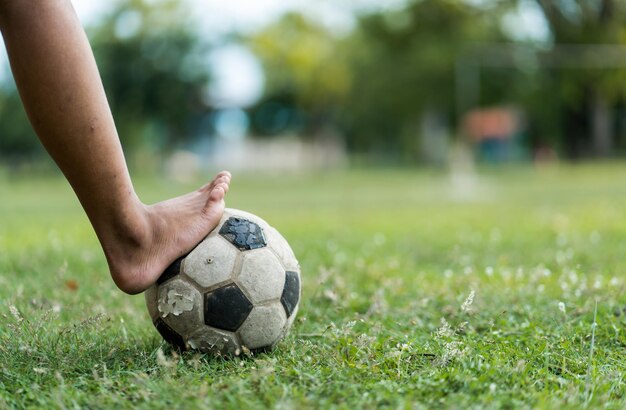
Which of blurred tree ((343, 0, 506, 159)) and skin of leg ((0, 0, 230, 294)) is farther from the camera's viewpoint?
blurred tree ((343, 0, 506, 159))

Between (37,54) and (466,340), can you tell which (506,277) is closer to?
(466,340)

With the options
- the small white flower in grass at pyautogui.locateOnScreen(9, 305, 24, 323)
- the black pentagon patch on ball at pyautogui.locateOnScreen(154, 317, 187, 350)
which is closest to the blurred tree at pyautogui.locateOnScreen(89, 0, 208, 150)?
the small white flower in grass at pyautogui.locateOnScreen(9, 305, 24, 323)

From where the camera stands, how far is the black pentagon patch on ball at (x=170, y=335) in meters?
3.03

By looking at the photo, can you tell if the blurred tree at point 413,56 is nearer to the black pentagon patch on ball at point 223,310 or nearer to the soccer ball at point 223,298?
the soccer ball at point 223,298

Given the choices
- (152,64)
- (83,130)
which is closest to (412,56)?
(152,64)

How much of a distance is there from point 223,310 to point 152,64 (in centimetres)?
4351

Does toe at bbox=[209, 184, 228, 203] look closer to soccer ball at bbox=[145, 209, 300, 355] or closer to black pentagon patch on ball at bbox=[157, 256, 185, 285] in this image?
soccer ball at bbox=[145, 209, 300, 355]

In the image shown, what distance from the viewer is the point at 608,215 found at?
916 cm

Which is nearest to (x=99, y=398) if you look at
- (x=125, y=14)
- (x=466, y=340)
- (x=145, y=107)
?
(x=466, y=340)

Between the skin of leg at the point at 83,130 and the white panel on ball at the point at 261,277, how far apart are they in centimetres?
27

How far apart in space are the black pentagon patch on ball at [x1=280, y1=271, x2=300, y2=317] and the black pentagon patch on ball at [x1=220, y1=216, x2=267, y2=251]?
0.57 feet

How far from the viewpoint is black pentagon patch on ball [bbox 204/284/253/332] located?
294 cm

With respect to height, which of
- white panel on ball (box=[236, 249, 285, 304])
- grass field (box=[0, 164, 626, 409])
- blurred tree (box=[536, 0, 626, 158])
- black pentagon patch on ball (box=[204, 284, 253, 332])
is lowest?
grass field (box=[0, 164, 626, 409])

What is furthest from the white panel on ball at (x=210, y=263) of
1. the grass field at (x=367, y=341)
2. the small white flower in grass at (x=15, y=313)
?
the small white flower in grass at (x=15, y=313)
